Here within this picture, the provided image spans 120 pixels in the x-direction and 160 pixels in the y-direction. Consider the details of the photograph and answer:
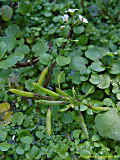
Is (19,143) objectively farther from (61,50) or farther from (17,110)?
(61,50)

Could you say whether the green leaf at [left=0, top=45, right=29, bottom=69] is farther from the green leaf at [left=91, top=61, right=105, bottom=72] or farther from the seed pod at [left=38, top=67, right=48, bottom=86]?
the green leaf at [left=91, top=61, right=105, bottom=72]

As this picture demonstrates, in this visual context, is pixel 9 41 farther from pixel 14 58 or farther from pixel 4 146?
pixel 4 146

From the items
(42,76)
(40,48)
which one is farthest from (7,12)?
(42,76)

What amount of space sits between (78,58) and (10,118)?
529 mm

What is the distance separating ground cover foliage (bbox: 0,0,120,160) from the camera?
3.46 feet

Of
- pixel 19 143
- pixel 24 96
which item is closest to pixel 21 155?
pixel 19 143

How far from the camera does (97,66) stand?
3.98ft

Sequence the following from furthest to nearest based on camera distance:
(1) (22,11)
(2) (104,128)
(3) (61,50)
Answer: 1. (1) (22,11)
2. (3) (61,50)
3. (2) (104,128)

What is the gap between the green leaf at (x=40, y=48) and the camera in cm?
132

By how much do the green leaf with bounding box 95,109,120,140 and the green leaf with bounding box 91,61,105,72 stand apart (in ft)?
0.82

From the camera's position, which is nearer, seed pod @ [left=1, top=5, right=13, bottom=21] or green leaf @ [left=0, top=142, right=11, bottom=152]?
green leaf @ [left=0, top=142, right=11, bottom=152]

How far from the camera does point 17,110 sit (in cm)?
121

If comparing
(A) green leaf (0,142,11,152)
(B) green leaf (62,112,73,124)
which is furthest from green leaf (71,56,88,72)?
(A) green leaf (0,142,11,152)

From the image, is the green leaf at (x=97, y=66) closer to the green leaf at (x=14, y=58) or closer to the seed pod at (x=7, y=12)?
the green leaf at (x=14, y=58)
